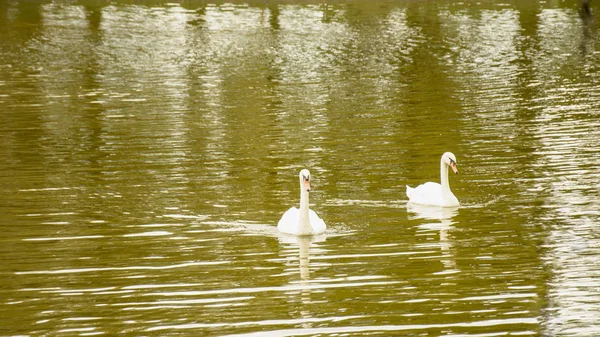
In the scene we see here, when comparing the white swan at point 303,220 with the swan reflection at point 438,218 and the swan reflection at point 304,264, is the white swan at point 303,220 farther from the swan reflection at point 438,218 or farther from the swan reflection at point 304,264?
the swan reflection at point 438,218

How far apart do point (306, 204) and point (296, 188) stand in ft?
12.5

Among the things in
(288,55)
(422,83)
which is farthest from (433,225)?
(288,55)

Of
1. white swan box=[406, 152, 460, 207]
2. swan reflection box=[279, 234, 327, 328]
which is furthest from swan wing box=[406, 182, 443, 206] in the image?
swan reflection box=[279, 234, 327, 328]

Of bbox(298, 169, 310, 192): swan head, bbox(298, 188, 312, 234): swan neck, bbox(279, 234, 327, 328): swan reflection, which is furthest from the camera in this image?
bbox(298, 169, 310, 192): swan head

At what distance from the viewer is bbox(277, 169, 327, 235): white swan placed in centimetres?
1652

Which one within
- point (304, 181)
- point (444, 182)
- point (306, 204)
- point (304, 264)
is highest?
point (304, 181)

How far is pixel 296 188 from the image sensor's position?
66.4 ft

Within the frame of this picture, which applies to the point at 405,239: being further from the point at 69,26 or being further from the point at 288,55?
the point at 69,26

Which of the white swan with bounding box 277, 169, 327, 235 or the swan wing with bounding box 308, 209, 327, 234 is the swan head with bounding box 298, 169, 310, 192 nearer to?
the white swan with bounding box 277, 169, 327, 235

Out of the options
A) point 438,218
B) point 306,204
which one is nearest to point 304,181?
point 306,204

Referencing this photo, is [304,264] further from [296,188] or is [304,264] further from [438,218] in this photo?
[296,188]

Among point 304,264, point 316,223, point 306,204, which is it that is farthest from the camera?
point 316,223

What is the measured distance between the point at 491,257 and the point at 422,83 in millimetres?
20399

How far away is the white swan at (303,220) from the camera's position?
16.5 m
